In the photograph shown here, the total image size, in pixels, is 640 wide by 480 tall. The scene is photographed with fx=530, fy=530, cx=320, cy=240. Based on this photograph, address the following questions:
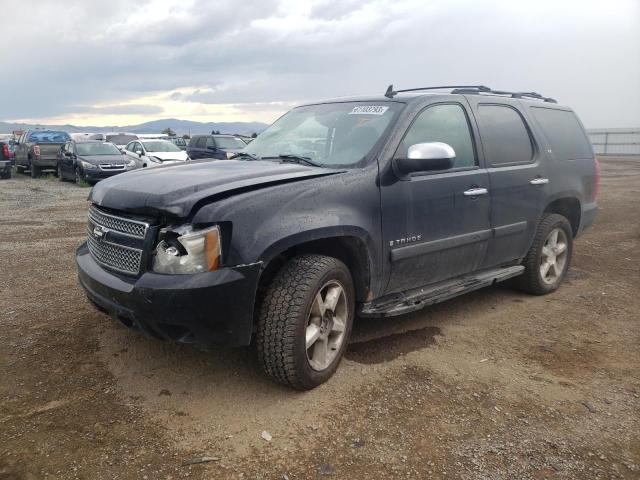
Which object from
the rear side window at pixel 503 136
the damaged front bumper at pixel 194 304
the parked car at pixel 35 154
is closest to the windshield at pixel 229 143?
the parked car at pixel 35 154

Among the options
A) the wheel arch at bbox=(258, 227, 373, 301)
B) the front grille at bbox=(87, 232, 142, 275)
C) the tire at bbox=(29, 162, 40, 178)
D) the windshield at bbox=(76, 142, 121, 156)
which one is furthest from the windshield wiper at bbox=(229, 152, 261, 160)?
the tire at bbox=(29, 162, 40, 178)

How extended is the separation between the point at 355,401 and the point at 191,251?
1.32 m

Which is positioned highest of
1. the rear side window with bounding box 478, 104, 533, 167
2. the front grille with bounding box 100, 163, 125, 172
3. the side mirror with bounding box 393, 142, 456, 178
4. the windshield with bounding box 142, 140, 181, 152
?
the windshield with bounding box 142, 140, 181, 152

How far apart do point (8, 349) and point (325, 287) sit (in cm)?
239

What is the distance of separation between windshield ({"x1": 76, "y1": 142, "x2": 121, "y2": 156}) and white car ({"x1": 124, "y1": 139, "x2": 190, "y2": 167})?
0.78 meters

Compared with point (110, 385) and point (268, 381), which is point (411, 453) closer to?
point (268, 381)

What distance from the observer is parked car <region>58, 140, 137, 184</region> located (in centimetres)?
1678

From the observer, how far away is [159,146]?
18.9 metres

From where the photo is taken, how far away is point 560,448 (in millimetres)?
2742

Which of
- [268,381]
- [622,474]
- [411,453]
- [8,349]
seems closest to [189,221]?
[268,381]

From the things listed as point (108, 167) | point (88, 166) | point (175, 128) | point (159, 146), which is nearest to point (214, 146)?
point (159, 146)

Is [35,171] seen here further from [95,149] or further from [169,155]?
[169,155]

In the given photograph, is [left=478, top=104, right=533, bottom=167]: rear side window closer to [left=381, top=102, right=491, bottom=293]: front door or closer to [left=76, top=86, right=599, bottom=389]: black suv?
[left=76, top=86, right=599, bottom=389]: black suv

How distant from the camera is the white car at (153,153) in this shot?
17906 mm
